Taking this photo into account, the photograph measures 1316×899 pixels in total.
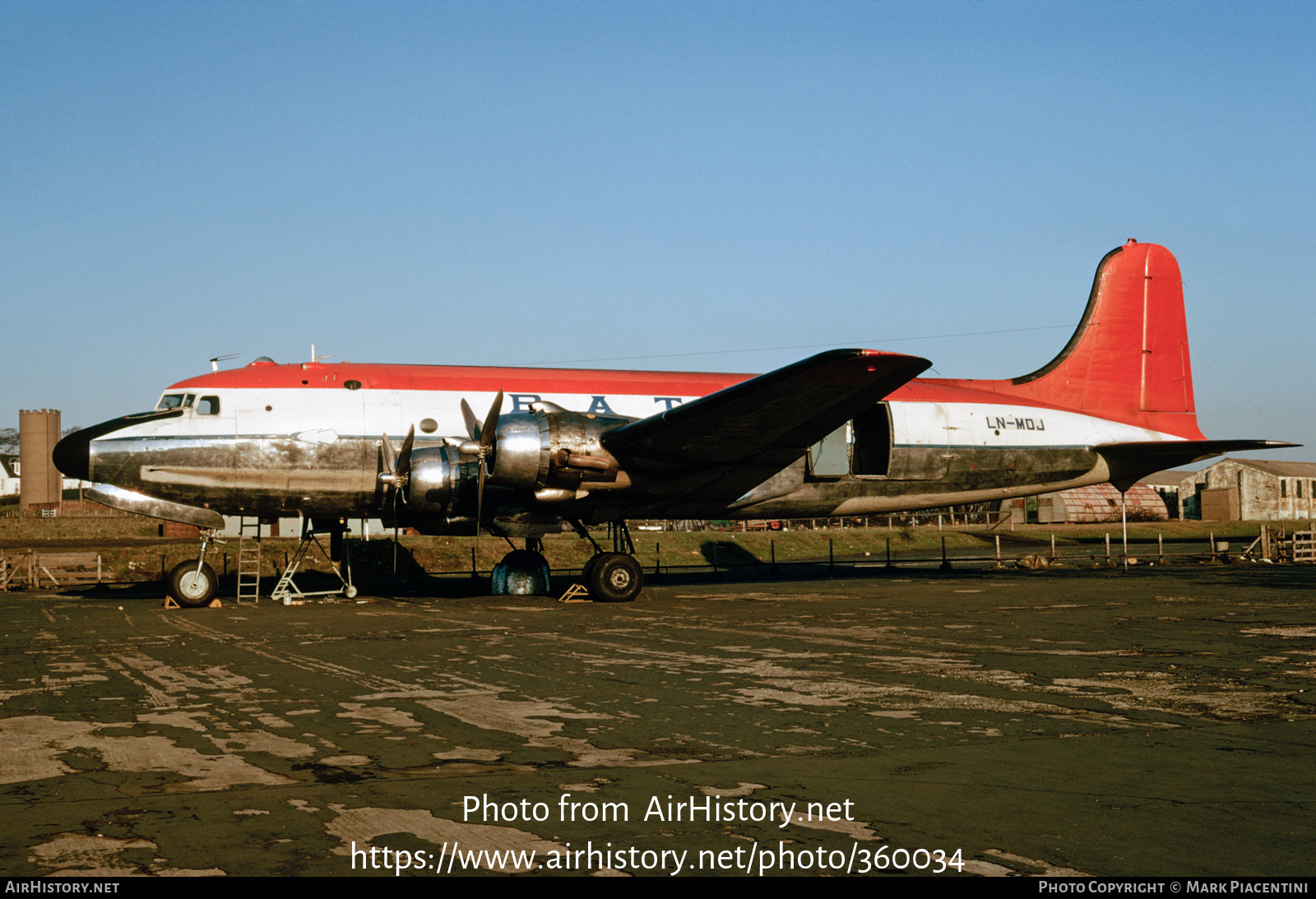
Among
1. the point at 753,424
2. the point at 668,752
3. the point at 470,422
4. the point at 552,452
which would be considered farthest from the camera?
the point at 470,422

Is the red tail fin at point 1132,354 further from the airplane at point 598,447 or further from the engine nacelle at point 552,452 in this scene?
the engine nacelle at point 552,452

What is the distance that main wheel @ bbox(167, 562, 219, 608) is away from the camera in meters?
19.3

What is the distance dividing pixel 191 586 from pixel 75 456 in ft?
10.8

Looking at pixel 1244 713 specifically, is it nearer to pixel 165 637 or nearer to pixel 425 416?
pixel 165 637

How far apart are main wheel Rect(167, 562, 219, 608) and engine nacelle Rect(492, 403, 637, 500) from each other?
6750 mm

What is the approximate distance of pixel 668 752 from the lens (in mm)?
6430

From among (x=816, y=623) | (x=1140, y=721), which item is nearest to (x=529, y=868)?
(x=1140, y=721)

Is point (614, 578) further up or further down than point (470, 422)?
further down

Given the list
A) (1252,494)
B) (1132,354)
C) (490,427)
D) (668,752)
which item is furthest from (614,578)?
(1252,494)

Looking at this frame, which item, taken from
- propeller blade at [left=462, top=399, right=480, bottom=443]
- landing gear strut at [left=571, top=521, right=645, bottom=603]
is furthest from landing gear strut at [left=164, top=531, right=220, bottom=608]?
landing gear strut at [left=571, top=521, right=645, bottom=603]

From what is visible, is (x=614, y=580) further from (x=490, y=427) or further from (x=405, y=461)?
(x=405, y=461)

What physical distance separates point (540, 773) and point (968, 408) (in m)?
19.1

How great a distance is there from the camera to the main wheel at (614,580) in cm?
1942

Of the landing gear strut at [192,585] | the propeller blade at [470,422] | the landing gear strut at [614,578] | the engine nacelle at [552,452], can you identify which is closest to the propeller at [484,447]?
the engine nacelle at [552,452]
